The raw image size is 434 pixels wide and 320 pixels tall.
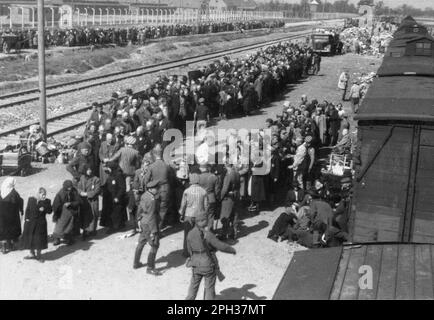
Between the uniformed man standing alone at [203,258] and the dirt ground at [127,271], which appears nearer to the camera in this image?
the uniformed man standing alone at [203,258]

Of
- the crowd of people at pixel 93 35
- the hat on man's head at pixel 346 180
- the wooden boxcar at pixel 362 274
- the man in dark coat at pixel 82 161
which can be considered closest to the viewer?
the wooden boxcar at pixel 362 274

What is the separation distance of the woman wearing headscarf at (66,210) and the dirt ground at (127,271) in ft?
1.03

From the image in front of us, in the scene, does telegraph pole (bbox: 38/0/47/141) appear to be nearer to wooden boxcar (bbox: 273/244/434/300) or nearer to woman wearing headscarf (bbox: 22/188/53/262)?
woman wearing headscarf (bbox: 22/188/53/262)

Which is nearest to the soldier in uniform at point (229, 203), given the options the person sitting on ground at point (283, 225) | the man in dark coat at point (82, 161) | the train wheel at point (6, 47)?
the person sitting on ground at point (283, 225)

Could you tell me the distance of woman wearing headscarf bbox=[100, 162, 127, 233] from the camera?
1098 cm

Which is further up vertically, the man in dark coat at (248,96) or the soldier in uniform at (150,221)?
the man in dark coat at (248,96)

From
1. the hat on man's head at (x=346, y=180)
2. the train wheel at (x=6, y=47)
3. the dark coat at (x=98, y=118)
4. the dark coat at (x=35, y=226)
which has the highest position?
the train wheel at (x=6, y=47)

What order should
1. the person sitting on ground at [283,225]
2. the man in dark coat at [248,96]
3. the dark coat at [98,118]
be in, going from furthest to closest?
the man in dark coat at [248,96]
the dark coat at [98,118]
the person sitting on ground at [283,225]

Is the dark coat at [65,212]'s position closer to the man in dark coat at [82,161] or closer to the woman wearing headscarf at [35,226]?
the woman wearing headscarf at [35,226]

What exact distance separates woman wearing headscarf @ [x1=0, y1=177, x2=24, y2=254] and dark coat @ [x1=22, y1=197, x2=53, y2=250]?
0.26 meters

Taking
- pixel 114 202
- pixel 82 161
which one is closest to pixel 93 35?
pixel 82 161

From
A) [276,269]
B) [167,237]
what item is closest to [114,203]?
[167,237]

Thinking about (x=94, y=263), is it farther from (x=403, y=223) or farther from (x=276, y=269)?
(x=403, y=223)

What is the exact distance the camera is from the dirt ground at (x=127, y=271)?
8820 millimetres
